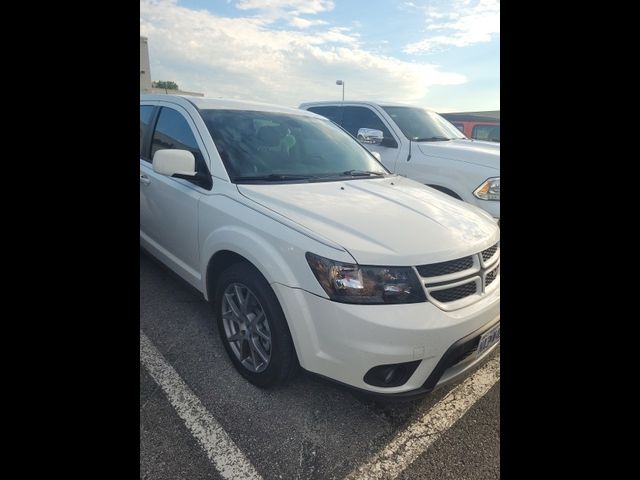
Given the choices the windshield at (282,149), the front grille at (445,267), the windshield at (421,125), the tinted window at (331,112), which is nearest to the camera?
the front grille at (445,267)

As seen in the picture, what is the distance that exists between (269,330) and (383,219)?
0.89 metres

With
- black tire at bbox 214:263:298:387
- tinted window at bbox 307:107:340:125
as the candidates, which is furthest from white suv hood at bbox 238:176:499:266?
tinted window at bbox 307:107:340:125

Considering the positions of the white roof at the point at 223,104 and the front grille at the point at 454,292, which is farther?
the white roof at the point at 223,104

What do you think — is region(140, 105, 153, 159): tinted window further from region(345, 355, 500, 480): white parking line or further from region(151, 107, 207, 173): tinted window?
region(345, 355, 500, 480): white parking line

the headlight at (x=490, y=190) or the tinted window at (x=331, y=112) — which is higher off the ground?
the tinted window at (x=331, y=112)

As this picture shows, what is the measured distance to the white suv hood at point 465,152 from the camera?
4.34 m

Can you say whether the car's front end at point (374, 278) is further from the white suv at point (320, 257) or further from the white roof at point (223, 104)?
the white roof at point (223, 104)

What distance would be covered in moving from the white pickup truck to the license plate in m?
2.20

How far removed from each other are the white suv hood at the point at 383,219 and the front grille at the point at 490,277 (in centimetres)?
16

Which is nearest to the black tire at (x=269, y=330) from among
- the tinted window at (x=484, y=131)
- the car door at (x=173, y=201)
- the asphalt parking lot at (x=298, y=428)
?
the asphalt parking lot at (x=298, y=428)
